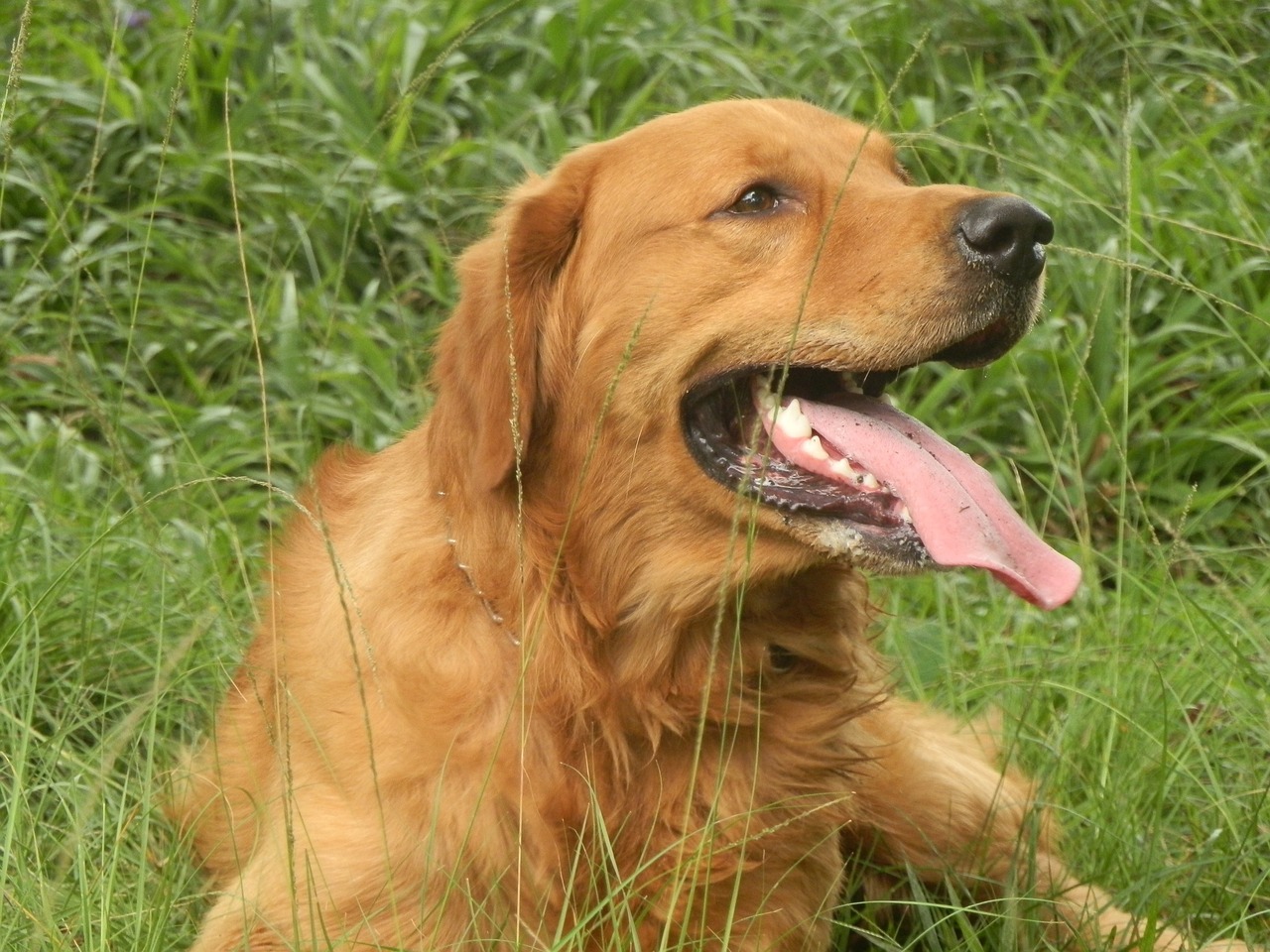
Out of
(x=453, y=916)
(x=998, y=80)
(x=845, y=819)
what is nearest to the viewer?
(x=453, y=916)

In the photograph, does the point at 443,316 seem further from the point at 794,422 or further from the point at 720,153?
the point at 794,422

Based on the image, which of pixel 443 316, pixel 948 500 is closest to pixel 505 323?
pixel 948 500

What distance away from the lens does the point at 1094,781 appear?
3379mm

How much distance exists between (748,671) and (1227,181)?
3113 mm

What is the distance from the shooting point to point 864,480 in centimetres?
263

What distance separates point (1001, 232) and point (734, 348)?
480 millimetres

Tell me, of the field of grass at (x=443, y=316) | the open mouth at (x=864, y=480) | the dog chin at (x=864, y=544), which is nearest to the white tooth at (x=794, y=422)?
the open mouth at (x=864, y=480)

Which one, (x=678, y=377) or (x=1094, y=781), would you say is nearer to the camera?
(x=678, y=377)

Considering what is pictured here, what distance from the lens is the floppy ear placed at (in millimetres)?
2668

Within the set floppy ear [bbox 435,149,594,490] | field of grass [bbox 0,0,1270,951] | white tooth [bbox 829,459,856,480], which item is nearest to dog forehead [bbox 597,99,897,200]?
floppy ear [bbox 435,149,594,490]

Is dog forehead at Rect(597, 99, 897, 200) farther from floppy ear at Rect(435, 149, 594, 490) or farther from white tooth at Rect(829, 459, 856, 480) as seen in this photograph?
white tooth at Rect(829, 459, 856, 480)

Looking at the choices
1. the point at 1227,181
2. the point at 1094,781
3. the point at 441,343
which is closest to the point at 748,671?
the point at 441,343

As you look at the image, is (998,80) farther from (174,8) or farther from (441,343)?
(441,343)

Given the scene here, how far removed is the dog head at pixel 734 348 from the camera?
262cm
